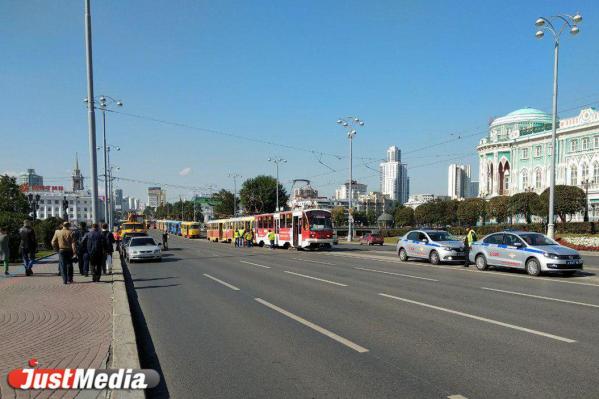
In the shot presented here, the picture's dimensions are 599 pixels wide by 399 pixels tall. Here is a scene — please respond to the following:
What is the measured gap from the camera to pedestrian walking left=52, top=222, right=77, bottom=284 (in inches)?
520

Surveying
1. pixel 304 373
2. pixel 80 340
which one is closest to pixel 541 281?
pixel 304 373

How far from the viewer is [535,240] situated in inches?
656

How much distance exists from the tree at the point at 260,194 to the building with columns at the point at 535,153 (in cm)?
4192

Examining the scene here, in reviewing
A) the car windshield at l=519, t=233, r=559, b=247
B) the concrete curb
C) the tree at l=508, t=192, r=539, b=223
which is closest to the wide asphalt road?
the concrete curb

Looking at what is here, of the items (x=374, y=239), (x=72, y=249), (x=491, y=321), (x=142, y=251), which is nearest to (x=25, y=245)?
(x=72, y=249)

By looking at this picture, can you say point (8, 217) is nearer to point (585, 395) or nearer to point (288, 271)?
point (288, 271)

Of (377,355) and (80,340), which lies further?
(80,340)

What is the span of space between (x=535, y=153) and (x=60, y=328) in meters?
88.7

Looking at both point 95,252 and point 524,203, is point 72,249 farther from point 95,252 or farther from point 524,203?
point 524,203

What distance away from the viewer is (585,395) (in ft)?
15.7

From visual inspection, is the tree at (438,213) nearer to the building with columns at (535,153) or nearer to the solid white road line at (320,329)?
the building with columns at (535,153)

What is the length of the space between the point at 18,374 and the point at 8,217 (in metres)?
27.3

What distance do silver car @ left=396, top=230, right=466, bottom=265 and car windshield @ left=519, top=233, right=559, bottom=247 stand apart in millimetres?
3425

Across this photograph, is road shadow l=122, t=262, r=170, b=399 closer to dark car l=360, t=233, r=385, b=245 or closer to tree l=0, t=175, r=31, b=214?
dark car l=360, t=233, r=385, b=245
